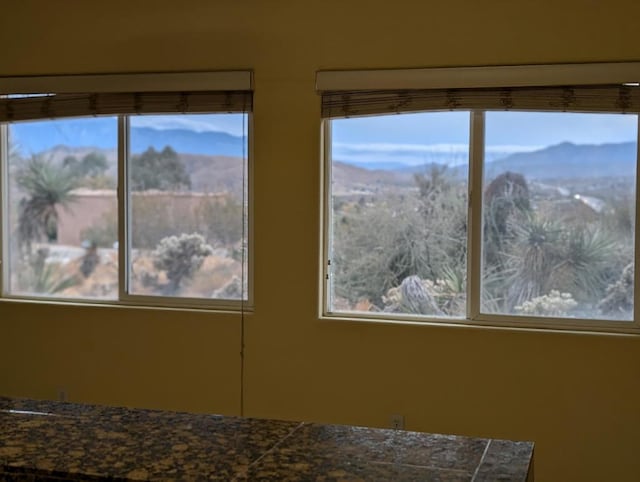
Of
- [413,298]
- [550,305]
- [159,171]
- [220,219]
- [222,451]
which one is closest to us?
[222,451]

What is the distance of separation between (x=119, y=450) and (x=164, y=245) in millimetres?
3254

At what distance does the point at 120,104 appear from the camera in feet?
14.4

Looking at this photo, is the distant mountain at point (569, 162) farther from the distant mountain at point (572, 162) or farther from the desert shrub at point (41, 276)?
the desert shrub at point (41, 276)

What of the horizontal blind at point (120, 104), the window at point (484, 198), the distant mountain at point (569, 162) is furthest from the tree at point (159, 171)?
the distant mountain at point (569, 162)

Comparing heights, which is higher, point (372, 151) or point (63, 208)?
point (372, 151)

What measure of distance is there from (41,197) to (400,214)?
2.22m

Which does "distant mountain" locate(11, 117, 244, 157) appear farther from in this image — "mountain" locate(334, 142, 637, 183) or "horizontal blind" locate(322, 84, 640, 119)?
"mountain" locate(334, 142, 637, 183)

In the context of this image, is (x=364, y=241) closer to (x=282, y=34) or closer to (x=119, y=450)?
(x=282, y=34)

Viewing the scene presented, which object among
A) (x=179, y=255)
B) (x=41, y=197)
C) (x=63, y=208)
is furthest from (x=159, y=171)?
(x=41, y=197)

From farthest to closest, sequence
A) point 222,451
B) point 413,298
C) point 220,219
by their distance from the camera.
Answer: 1. point 220,219
2. point 413,298
3. point 222,451

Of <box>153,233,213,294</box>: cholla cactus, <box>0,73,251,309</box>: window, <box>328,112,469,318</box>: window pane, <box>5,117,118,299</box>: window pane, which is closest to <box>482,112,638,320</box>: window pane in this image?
<box>328,112,469,318</box>: window pane

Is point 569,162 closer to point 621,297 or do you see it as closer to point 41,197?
point 621,297

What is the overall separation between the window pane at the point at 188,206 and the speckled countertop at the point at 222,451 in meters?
2.83

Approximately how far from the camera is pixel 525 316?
3871 millimetres
